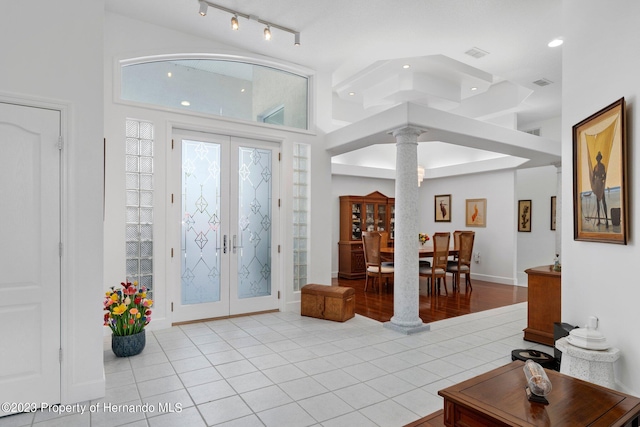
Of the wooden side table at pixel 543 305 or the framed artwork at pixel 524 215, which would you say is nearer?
the wooden side table at pixel 543 305

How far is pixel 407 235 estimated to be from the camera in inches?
175

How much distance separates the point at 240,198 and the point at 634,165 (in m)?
4.09

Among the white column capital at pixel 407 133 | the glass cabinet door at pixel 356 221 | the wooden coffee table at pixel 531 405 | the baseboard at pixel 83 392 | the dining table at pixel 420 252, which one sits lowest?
the baseboard at pixel 83 392

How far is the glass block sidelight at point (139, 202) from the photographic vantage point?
4.14 m

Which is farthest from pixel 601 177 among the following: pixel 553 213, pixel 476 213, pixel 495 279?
pixel 476 213

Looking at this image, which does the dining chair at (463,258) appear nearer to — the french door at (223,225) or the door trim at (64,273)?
the french door at (223,225)

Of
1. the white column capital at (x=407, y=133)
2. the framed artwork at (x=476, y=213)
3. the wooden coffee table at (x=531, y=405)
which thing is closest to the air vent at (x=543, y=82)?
the white column capital at (x=407, y=133)

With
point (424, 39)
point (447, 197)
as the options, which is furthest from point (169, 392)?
point (447, 197)

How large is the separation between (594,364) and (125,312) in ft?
12.5

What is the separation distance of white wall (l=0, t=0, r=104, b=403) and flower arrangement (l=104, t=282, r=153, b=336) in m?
0.74

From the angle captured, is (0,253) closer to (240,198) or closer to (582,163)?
(240,198)

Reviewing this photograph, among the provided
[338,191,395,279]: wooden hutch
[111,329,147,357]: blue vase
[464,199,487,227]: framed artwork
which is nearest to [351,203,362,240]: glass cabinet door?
[338,191,395,279]: wooden hutch

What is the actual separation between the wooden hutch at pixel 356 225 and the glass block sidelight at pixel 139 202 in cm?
483

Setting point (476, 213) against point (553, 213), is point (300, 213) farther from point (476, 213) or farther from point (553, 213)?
point (553, 213)
